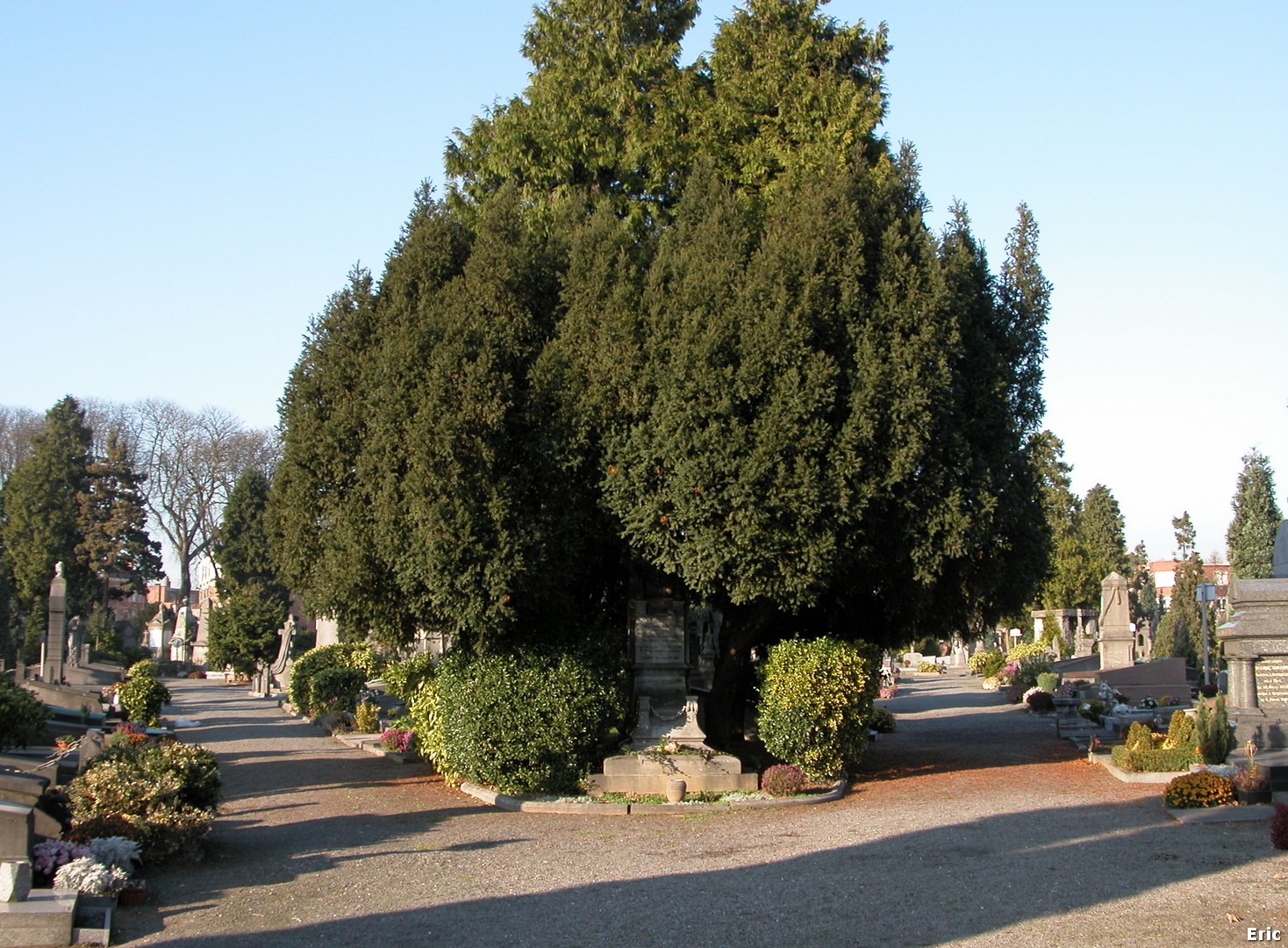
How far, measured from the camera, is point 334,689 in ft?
85.5

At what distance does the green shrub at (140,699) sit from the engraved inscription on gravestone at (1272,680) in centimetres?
1789

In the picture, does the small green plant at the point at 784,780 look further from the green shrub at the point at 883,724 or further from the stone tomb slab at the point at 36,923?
the stone tomb slab at the point at 36,923

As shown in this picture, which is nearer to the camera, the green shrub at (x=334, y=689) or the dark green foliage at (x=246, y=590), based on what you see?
the green shrub at (x=334, y=689)

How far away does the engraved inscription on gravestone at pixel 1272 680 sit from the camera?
13.9 metres

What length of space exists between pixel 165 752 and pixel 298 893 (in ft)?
8.04

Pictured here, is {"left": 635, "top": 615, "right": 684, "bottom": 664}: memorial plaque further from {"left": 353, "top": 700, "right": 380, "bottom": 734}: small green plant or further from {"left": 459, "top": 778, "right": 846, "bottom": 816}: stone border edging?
{"left": 353, "top": 700, "right": 380, "bottom": 734}: small green plant

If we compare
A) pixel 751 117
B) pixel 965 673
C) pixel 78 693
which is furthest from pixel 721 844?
pixel 965 673

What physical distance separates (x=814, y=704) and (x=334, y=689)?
580 inches

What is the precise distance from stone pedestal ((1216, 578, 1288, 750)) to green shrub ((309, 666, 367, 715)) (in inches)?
693

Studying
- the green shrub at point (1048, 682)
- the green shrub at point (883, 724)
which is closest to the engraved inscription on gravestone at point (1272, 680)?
the green shrub at point (883, 724)

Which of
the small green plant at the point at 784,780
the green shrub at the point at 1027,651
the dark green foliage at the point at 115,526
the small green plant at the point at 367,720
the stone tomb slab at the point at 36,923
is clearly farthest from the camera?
the dark green foliage at the point at 115,526

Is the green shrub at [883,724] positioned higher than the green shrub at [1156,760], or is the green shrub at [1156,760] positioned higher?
the green shrub at [1156,760]

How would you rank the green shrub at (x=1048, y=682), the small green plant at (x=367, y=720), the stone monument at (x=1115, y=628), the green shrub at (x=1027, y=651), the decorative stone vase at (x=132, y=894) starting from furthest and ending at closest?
the green shrub at (x=1027, y=651)
the stone monument at (x=1115, y=628)
the green shrub at (x=1048, y=682)
the small green plant at (x=367, y=720)
the decorative stone vase at (x=132, y=894)

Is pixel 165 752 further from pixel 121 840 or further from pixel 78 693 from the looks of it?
pixel 78 693
